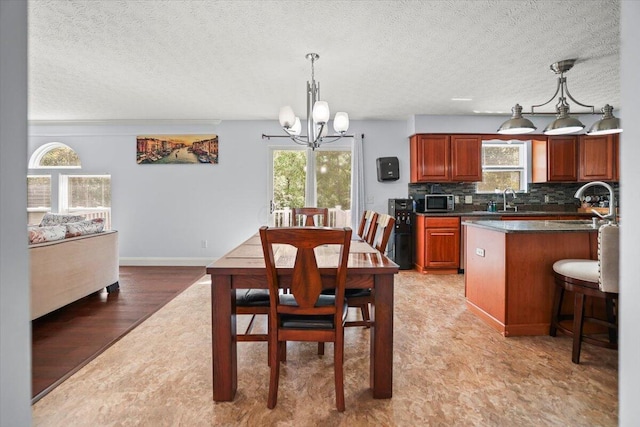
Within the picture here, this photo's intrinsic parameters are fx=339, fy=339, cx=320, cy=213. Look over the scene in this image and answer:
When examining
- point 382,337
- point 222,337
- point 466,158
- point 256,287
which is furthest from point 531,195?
point 222,337

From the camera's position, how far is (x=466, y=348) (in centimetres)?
248

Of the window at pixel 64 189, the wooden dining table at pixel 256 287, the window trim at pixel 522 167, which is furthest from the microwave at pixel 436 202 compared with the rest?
the window at pixel 64 189

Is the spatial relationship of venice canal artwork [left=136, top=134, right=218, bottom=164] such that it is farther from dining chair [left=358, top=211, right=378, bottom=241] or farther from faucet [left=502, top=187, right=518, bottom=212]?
faucet [left=502, top=187, right=518, bottom=212]

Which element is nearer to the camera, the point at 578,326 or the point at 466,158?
the point at 578,326

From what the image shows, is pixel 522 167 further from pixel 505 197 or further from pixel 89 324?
pixel 89 324

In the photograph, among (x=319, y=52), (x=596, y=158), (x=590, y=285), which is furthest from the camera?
(x=596, y=158)

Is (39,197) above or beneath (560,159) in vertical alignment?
beneath

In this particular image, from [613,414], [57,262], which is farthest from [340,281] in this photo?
[57,262]

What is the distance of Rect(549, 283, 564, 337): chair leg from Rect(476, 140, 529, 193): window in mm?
3156

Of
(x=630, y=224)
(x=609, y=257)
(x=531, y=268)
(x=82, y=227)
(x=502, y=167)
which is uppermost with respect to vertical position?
(x=502, y=167)

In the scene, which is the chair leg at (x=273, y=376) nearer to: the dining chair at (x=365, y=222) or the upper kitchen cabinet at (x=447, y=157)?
the dining chair at (x=365, y=222)

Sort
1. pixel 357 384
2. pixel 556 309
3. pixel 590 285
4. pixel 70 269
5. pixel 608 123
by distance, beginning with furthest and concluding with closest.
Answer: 1. pixel 70 269
2. pixel 608 123
3. pixel 556 309
4. pixel 590 285
5. pixel 357 384

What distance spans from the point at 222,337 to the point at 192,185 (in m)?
4.23

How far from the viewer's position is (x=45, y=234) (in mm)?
3104
